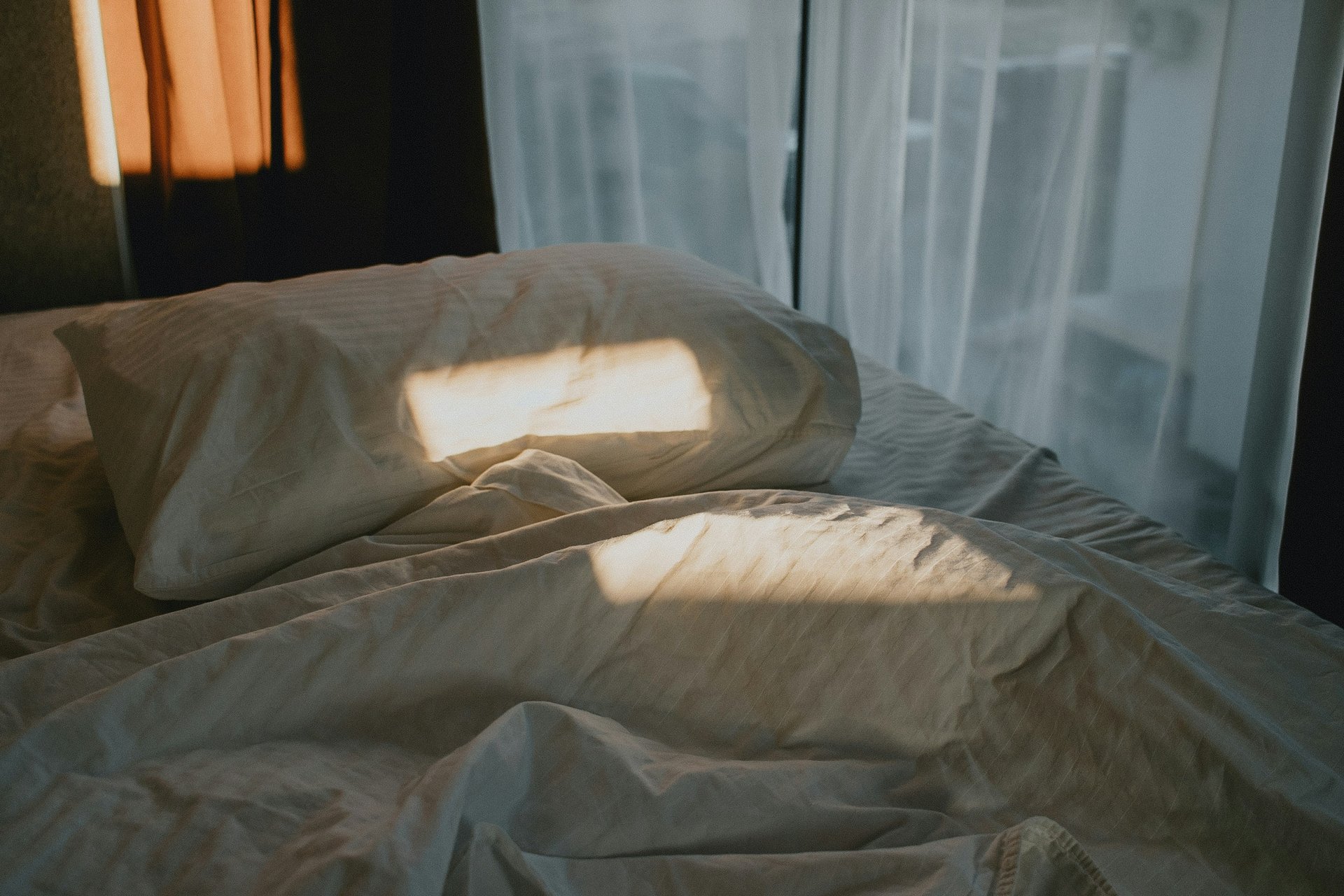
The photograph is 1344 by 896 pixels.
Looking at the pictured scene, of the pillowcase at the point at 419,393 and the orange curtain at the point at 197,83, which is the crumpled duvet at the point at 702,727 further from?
the orange curtain at the point at 197,83

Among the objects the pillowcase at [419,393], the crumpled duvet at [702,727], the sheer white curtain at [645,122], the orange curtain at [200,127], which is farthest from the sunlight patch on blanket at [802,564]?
the sheer white curtain at [645,122]

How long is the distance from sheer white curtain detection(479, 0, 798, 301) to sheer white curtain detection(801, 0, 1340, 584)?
156mm

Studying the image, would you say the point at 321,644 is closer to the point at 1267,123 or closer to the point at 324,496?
the point at 324,496

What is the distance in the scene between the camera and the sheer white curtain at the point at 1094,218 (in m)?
1.49

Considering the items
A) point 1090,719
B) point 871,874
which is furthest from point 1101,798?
point 871,874

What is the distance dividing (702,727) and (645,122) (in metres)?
1.89

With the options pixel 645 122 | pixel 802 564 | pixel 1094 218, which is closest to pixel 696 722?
pixel 802 564

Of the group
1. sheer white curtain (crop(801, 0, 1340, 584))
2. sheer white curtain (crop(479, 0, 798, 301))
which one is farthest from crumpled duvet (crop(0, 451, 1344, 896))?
sheer white curtain (crop(479, 0, 798, 301))

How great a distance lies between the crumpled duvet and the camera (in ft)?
1.91

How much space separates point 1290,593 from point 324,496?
3.88 feet

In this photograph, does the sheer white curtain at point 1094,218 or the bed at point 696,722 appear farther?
the sheer white curtain at point 1094,218

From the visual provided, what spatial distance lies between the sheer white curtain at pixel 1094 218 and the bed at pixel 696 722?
81cm

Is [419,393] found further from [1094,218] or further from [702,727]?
[1094,218]

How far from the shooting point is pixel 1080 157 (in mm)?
1779
